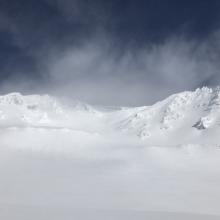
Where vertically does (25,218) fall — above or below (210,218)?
below

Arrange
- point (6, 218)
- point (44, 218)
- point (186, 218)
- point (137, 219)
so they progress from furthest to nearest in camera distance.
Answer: point (186, 218), point (137, 219), point (44, 218), point (6, 218)

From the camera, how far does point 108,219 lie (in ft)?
498

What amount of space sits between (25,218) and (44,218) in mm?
7173

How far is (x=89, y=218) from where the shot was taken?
6029 inches

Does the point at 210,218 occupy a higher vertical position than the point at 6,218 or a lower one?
higher

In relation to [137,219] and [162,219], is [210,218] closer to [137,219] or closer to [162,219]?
[162,219]

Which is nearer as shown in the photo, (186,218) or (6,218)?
(6,218)

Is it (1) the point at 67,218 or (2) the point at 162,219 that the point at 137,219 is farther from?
(1) the point at 67,218

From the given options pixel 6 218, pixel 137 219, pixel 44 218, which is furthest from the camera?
pixel 137 219

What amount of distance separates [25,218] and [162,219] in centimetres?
5389

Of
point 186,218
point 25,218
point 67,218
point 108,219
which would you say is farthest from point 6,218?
point 186,218

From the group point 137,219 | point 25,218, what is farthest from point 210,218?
point 25,218

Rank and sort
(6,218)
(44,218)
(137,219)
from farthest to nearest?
1. (137,219)
2. (44,218)
3. (6,218)

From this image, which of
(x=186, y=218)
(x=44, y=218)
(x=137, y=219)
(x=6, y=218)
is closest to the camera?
(x=6, y=218)
